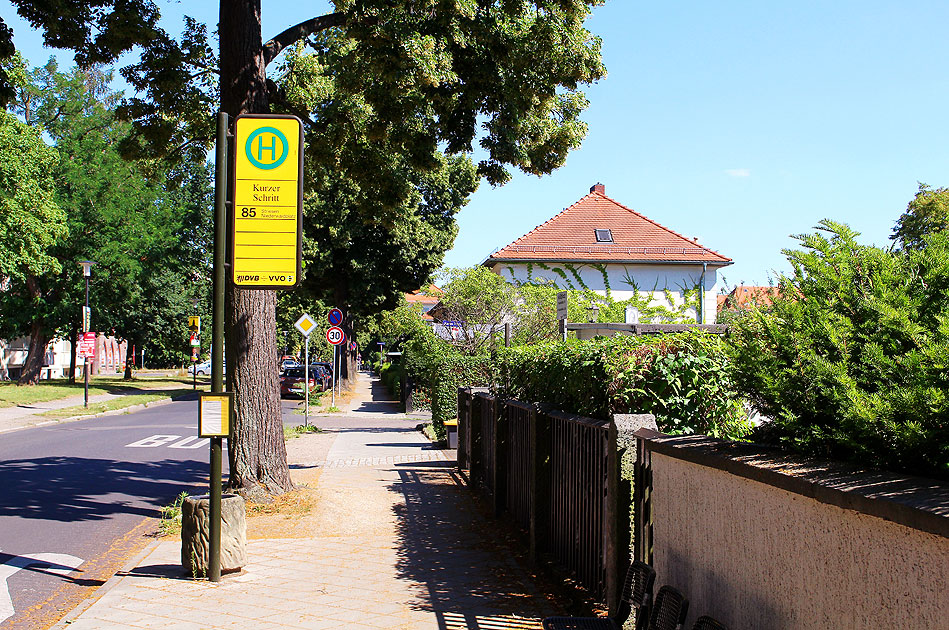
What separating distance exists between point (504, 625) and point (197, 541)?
2913 mm

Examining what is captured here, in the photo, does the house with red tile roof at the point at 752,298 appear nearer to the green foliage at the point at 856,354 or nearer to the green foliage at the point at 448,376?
the green foliage at the point at 856,354

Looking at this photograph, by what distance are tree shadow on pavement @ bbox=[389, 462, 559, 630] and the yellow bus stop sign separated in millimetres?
2844

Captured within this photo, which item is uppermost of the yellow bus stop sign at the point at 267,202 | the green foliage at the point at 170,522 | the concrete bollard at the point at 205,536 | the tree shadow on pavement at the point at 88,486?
the yellow bus stop sign at the point at 267,202

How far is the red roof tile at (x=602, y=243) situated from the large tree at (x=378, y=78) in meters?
29.4

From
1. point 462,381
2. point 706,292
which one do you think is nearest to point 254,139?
point 462,381


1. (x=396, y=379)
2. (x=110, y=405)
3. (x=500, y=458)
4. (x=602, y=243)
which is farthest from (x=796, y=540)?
(x=602, y=243)

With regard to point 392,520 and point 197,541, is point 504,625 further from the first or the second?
point 392,520

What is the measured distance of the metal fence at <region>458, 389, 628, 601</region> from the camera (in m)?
5.40

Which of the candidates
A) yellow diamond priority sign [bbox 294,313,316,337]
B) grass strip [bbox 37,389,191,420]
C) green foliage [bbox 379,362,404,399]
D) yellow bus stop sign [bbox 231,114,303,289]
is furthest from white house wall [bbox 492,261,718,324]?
yellow bus stop sign [bbox 231,114,303,289]

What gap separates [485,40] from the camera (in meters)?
11.2

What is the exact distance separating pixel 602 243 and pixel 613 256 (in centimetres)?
97

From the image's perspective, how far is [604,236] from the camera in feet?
146

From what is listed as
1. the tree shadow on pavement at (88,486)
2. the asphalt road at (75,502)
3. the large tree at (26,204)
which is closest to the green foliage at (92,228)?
the large tree at (26,204)

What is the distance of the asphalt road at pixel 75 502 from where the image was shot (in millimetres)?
7035
